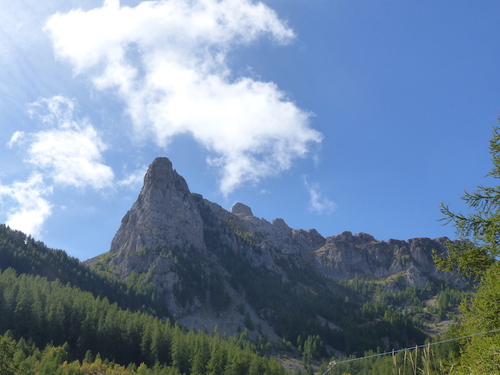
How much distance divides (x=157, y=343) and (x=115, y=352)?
13914 millimetres

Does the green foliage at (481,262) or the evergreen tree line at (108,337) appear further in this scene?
the evergreen tree line at (108,337)

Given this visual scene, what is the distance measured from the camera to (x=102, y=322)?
130m

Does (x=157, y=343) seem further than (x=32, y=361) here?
Yes

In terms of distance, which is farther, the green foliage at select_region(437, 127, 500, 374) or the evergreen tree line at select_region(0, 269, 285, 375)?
the evergreen tree line at select_region(0, 269, 285, 375)

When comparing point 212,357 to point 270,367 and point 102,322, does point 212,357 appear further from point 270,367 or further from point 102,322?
point 102,322

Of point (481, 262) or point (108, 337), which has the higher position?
point (481, 262)

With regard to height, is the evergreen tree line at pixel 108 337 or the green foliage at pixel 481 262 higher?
the green foliage at pixel 481 262

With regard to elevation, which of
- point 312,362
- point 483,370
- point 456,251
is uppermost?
point 456,251

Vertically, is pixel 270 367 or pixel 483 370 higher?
pixel 483 370

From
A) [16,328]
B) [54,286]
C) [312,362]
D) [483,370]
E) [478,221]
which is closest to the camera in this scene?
[483,370]

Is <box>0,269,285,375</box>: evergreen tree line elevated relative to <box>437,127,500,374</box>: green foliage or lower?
lower

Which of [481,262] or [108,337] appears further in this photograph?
[108,337]

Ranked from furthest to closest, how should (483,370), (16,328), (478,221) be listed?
1. (16,328)
2. (478,221)
3. (483,370)

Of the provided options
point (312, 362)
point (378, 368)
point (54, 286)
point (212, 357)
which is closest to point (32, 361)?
point (212, 357)
